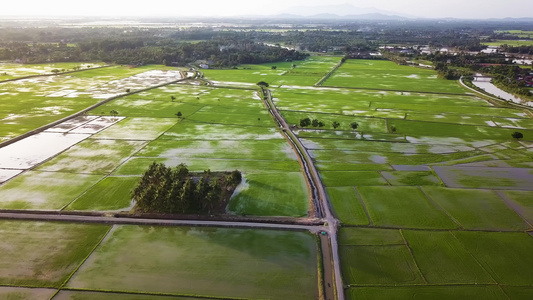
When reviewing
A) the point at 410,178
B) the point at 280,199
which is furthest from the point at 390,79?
the point at 280,199

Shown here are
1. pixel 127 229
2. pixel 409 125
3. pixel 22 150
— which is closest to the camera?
pixel 127 229

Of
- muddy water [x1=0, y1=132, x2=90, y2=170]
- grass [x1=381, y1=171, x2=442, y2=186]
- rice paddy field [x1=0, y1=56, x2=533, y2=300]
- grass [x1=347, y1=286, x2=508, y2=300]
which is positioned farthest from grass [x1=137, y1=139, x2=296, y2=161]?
grass [x1=347, y1=286, x2=508, y2=300]

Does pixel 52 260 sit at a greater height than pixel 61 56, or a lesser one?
lesser

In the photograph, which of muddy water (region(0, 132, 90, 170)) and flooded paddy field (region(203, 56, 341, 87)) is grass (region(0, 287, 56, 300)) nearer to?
muddy water (region(0, 132, 90, 170))

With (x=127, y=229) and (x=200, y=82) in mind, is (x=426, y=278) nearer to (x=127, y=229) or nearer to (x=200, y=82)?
(x=127, y=229)

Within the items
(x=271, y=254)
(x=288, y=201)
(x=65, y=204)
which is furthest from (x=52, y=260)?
(x=288, y=201)

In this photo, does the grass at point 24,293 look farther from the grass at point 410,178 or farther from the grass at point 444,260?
the grass at point 410,178
